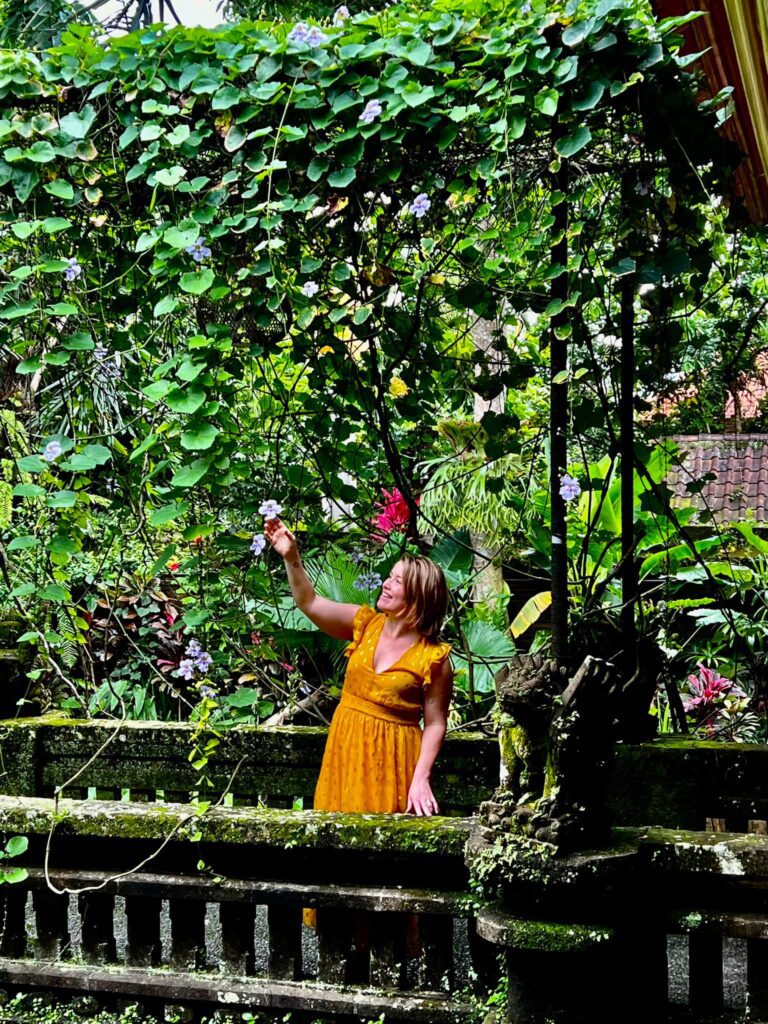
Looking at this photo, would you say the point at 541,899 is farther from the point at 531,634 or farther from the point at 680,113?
the point at 531,634

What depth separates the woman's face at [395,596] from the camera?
329 cm

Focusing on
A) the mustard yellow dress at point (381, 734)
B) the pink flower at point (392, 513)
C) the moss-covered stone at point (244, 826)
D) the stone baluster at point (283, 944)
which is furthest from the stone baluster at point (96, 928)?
the pink flower at point (392, 513)

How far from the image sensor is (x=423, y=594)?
327cm

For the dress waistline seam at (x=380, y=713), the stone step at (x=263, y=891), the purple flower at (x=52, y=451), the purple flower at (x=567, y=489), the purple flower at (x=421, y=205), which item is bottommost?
the stone step at (x=263, y=891)

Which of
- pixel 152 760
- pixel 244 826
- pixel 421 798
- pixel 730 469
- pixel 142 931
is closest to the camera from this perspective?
pixel 244 826

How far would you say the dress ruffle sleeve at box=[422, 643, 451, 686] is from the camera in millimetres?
3229

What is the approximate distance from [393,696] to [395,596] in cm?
33

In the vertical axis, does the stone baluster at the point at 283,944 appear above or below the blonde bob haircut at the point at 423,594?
below

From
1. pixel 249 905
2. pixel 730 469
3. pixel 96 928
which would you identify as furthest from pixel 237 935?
pixel 730 469

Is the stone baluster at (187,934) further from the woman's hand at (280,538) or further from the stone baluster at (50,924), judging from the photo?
the woman's hand at (280,538)

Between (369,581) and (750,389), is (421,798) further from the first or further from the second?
(750,389)

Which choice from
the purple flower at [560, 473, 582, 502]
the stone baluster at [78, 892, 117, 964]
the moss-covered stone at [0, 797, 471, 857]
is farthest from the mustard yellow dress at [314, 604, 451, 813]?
the purple flower at [560, 473, 582, 502]

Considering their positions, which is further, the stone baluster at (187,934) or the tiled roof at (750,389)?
the tiled roof at (750,389)

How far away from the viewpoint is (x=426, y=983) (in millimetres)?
2523
